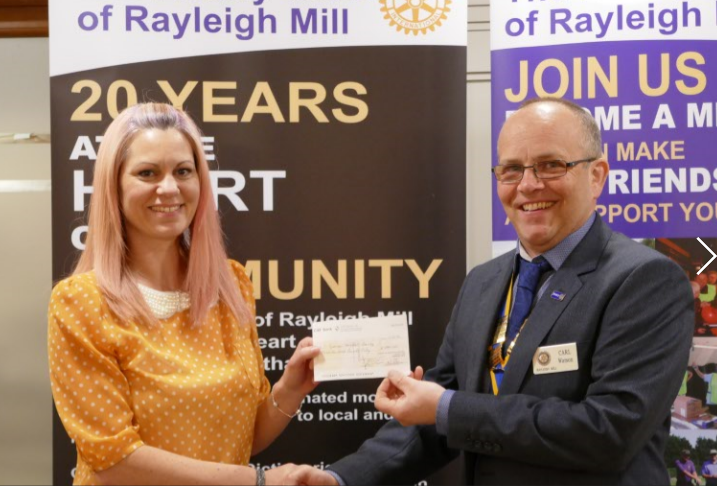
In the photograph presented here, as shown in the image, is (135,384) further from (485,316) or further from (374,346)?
(485,316)

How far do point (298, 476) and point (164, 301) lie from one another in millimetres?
637

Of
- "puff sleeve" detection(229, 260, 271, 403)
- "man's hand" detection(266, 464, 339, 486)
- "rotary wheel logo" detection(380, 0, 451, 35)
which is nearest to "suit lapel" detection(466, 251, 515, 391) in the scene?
"man's hand" detection(266, 464, 339, 486)

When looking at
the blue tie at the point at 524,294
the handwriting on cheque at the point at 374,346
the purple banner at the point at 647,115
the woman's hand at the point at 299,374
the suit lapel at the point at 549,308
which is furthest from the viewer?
the purple banner at the point at 647,115

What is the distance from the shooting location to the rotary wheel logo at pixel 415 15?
10.0 ft

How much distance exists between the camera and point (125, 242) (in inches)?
92.9

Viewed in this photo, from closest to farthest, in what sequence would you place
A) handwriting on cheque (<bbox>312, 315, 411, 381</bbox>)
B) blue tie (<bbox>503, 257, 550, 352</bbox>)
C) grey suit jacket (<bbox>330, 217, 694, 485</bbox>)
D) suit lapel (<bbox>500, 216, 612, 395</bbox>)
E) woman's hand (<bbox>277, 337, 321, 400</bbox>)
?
grey suit jacket (<bbox>330, 217, 694, 485</bbox>)
suit lapel (<bbox>500, 216, 612, 395</bbox>)
blue tie (<bbox>503, 257, 550, 352</bbox>)
handwriting on cheque (<bbox>312, 315, 411, 381</bbox>)
woman's hand (<bbox>277, 337, 321, 400</bbox>)

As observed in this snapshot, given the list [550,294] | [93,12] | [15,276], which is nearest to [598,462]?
[550,294]

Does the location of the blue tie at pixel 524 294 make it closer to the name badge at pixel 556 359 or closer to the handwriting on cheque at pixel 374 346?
the name badge at pixel 556 359

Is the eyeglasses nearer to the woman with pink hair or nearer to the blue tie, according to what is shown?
the blue tie

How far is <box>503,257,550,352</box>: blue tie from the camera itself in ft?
7.25

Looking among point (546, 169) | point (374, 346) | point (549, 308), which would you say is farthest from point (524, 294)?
point (374, 346)

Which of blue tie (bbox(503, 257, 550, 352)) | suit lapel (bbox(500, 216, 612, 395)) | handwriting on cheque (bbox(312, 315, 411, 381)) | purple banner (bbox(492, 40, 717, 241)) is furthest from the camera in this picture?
purple banner (bbox(492, 40, 717, 241))

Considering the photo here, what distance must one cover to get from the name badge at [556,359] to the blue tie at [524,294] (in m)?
0.13

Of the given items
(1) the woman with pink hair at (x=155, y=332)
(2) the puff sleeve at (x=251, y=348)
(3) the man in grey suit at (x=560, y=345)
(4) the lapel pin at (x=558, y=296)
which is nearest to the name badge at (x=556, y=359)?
(3) the man in grey suit at (x=560, y=345)
